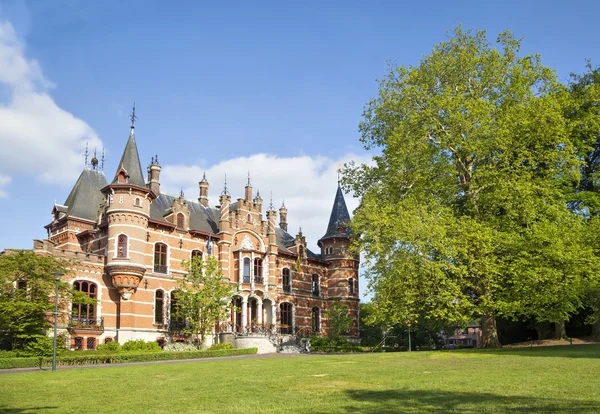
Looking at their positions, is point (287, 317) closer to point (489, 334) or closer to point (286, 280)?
point (286, 280)

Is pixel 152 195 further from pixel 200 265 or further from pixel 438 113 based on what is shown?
pixel 438 113

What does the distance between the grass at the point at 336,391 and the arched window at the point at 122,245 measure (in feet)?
70.1

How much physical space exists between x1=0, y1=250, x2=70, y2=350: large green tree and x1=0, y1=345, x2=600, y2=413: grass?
49.2ft

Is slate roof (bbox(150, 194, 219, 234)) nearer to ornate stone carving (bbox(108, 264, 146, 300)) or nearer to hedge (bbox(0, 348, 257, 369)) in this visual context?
ornate stone carving (bbox(108, 264, 146, 300))

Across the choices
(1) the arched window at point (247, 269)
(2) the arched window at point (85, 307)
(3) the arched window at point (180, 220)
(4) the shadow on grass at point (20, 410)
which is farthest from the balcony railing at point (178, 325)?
(4) the shadow on grass at point (20, 410)

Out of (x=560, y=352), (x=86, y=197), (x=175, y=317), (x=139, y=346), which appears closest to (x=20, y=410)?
(x=560, y=352)

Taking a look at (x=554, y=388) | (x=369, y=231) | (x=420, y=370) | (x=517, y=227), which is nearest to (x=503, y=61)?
(x=517, y=227)

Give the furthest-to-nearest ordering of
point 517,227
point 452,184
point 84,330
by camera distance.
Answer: point 84,330, point 452,184, point 517,227

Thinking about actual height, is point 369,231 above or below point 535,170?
below

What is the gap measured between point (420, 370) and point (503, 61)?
757 inches

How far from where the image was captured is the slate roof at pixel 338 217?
52.8 m

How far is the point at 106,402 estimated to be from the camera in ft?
35.1

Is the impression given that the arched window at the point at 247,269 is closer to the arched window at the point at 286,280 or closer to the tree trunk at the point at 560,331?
the arched window at the point at 286,280

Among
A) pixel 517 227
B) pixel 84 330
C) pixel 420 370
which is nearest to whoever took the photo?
pixel 420 370
